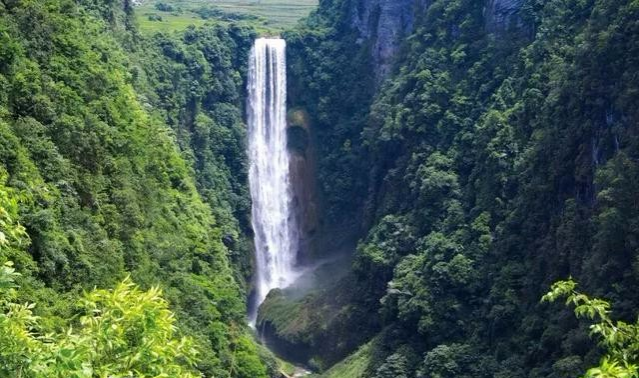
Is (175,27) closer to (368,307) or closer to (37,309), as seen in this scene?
(368,307)

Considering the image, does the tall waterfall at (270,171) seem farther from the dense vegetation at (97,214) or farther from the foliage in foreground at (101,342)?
the foliage in foreground at (101,342)

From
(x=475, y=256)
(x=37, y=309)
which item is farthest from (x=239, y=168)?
(x=37, y=309)

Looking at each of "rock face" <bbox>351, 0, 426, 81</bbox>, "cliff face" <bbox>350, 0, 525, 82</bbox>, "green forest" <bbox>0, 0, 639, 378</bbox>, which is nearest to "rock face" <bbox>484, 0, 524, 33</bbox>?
"green forest" <bbox>0, 0, 639, 378</bbox>

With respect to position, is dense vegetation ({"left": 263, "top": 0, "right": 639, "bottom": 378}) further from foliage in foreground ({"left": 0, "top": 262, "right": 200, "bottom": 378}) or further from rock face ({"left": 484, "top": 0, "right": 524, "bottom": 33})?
foliage in foreground ({"left": 0, "top": 262, "right": 200, "bottom": 378})

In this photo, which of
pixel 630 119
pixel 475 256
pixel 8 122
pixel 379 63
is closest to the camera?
pixel 8 122

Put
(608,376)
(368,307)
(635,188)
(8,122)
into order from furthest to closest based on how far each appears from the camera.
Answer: (368,307) → (635,188) → (8,122) → (608,376)

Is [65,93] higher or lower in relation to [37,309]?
higher
